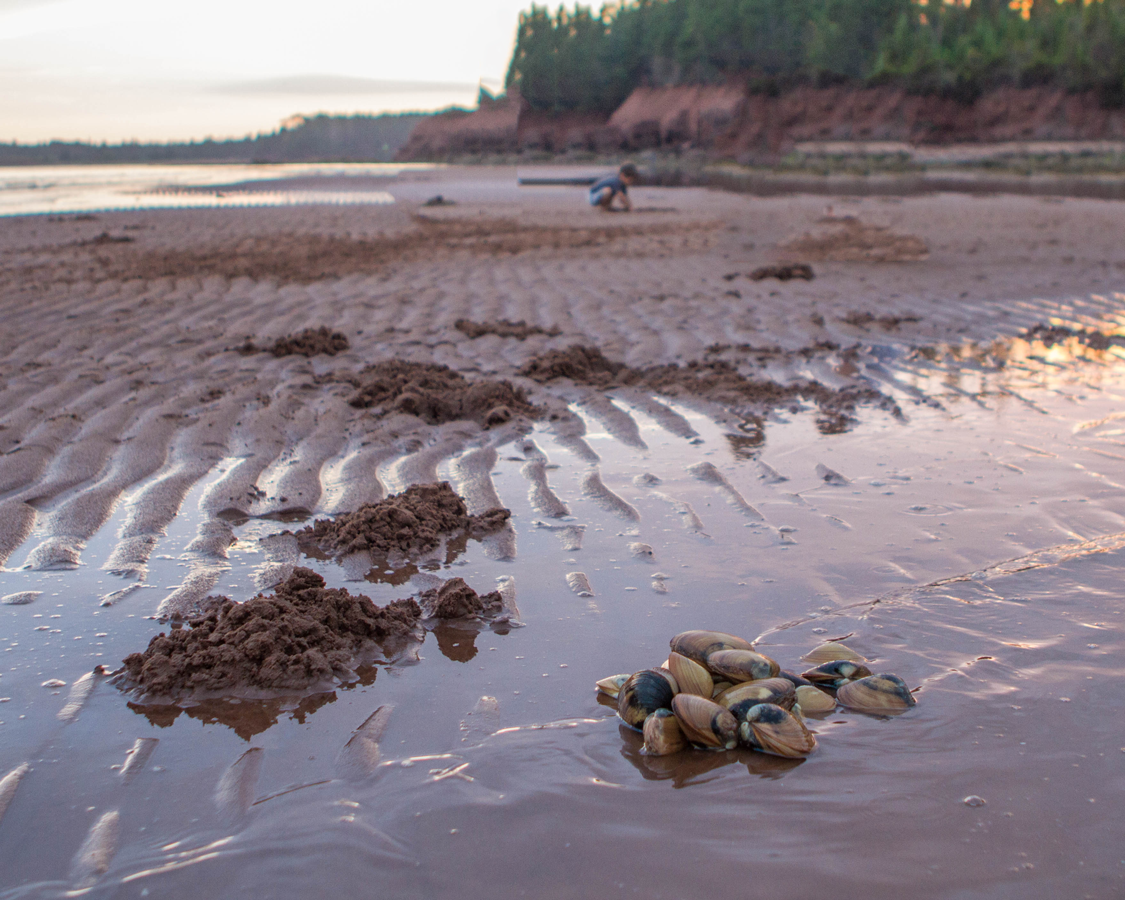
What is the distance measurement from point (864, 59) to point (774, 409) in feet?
260

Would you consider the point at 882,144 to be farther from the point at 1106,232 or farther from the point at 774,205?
the point at 1106,232

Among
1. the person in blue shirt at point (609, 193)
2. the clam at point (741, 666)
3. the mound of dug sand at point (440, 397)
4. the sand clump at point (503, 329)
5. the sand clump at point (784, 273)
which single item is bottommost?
the clam at point (741, 666)

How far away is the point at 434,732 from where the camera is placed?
2.30m

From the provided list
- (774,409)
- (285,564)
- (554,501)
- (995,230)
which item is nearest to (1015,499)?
(774,409)

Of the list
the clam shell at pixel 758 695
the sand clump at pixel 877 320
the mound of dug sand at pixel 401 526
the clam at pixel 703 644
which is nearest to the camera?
the clam shell at pixel 758 695

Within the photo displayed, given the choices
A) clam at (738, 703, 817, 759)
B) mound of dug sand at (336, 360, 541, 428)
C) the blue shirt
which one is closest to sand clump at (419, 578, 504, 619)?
clam at (738, 703, 817, 759)

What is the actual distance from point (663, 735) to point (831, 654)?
2.22 ft

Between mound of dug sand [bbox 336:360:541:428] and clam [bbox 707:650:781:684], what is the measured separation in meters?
2.68

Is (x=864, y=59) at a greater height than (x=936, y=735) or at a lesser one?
greater

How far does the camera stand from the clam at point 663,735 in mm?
2188

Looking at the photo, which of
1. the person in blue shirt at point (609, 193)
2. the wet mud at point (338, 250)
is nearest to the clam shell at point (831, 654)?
the wet mud at point (338, 250)

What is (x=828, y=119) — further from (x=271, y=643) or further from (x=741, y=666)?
(x=271, y=643)

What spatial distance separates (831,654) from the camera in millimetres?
2572

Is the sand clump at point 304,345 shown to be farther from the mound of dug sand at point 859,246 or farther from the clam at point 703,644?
the mound of dug sand at point 859,246
